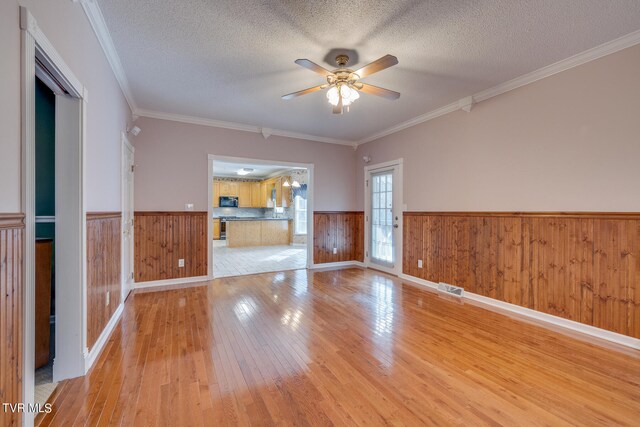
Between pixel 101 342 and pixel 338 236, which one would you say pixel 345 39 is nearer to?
pixel 101 342

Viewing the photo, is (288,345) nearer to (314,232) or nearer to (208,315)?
(208,315)

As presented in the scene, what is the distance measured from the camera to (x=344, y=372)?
1992 millimetres

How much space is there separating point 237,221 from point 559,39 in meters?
7.84

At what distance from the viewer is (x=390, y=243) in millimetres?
5109

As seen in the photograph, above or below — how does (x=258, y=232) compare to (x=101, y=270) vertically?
below

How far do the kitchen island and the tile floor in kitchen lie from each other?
1.36 ft

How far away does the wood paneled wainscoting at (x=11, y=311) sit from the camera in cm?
113

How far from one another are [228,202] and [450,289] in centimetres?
862

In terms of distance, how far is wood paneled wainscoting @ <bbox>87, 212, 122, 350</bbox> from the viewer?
6.96 ft

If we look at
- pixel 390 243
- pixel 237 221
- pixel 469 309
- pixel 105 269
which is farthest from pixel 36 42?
pixel 237 221

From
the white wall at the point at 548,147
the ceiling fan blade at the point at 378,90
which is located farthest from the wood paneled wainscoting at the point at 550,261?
the ceiling fan blade at the point at 378,90

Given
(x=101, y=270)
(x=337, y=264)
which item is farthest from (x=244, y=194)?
(x=101, y=270)

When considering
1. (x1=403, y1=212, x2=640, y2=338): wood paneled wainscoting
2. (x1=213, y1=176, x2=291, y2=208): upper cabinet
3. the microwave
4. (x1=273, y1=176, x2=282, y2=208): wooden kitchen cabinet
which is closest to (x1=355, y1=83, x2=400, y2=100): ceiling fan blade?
(x1=403, y1=212, x2=640, y2=338): wood paneled wainscoting

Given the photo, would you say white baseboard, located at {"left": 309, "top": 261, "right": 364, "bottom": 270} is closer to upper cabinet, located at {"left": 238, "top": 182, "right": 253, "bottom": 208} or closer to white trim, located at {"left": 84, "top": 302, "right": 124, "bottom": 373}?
white trim, located at {"left": 84, "top": 302, "right": 124, "bottom": 373}
